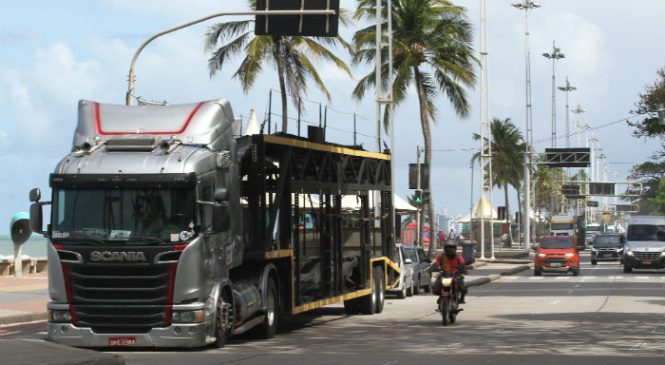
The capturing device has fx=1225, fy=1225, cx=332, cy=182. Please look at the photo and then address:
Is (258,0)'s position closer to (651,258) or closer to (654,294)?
(654,294)

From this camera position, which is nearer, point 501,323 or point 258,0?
point 501,323

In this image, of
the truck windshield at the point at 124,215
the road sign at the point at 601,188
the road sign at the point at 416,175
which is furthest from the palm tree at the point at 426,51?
the road sign at the point at 601,188

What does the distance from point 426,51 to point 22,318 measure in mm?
32520

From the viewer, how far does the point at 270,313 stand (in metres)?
20.6

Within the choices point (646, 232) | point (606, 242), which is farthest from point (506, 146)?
point (646, 232)

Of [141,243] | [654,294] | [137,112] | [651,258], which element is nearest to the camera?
[141,243]

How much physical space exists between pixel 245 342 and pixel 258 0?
1063 centimetres

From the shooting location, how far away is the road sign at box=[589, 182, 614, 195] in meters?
143

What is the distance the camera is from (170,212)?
17.9 m

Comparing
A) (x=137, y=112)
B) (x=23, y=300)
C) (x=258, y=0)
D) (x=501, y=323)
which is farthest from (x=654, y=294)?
(x=137, y=112)

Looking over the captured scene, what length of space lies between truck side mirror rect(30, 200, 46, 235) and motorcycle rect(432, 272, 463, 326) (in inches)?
346

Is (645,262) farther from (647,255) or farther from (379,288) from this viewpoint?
(379,288)

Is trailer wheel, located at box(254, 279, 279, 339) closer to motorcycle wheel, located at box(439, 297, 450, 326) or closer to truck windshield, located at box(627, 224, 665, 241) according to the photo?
motorcycle wheel, located at box(439, 297, 450, 326)

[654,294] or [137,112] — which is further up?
[137,112]
